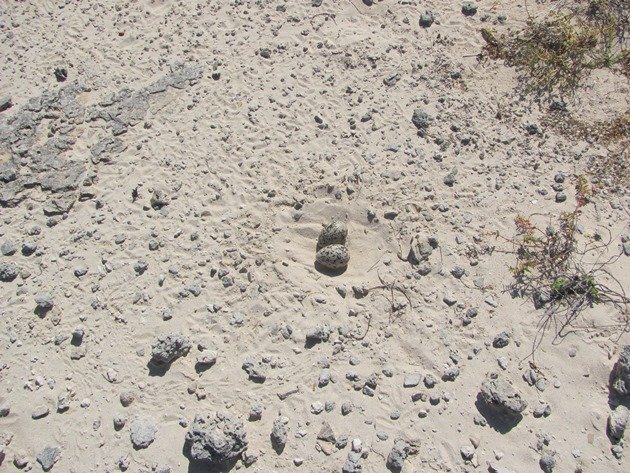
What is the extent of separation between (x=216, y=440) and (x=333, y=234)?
7.06ft

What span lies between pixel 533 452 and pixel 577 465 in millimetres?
342

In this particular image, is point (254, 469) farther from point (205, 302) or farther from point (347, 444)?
point (205, 302)

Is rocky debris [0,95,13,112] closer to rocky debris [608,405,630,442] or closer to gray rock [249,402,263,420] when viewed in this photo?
gray rock [249,402,263,420]

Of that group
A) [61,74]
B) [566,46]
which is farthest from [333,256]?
[61,74]

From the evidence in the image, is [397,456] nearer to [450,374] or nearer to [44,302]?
[450,374]

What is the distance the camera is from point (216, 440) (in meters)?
4.26

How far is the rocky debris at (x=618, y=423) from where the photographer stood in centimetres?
443

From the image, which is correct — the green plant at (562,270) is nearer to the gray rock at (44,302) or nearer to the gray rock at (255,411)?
the gray rock at (255,411)

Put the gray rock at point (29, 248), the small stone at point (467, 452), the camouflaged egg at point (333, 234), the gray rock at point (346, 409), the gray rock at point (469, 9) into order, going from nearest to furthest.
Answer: the small stone at point (467, 452) < the gray rock at point (346, 409) < the camouflaged egg at point (333, 234) < the gray rock at point (29, 248) < the gray rock at point (469, 9)

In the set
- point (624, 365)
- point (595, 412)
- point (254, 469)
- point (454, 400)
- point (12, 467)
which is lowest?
point (12, 467)

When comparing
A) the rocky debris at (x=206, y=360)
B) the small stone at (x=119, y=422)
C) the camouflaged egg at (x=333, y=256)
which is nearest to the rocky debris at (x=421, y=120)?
the camouflaged egg at (x=333, y=256)

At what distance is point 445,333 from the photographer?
5.00 meters

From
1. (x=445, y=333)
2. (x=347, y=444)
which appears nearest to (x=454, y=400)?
(x=445, y=333)

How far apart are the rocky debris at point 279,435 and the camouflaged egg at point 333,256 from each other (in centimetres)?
152
